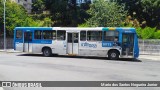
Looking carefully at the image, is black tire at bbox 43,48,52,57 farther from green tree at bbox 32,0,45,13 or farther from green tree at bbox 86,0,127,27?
green tree at bbox 32,0,45,13

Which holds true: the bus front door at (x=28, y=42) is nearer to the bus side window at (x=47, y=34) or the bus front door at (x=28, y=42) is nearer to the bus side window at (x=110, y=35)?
the bus side window at (x=47, y=34)

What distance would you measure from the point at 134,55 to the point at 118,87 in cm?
1350

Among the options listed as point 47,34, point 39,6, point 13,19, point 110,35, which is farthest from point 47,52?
point 39,6

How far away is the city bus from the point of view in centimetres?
2477


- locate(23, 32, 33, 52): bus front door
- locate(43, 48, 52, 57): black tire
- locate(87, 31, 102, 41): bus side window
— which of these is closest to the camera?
locate(87, 31, 102, 41): bus side window

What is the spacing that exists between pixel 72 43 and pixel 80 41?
78 centimetres

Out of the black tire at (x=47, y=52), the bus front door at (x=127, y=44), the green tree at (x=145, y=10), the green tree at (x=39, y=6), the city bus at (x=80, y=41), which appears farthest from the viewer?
the green tree at (x=39, y=6)

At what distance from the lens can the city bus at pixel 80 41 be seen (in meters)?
24.8

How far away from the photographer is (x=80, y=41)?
25703 mm

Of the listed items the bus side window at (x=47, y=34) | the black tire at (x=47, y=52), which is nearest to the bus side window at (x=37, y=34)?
the bus side window at (x=47, y=34)

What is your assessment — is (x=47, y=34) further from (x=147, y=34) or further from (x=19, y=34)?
(x=147, y=34)

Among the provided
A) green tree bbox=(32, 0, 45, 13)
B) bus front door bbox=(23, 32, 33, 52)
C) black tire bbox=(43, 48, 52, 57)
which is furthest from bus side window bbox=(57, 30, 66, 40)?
green tree bbox=(32, 0, 45, 13)

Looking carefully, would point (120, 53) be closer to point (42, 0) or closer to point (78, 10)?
point (78, 10)

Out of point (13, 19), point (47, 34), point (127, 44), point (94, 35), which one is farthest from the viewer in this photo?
point (13, 19)
